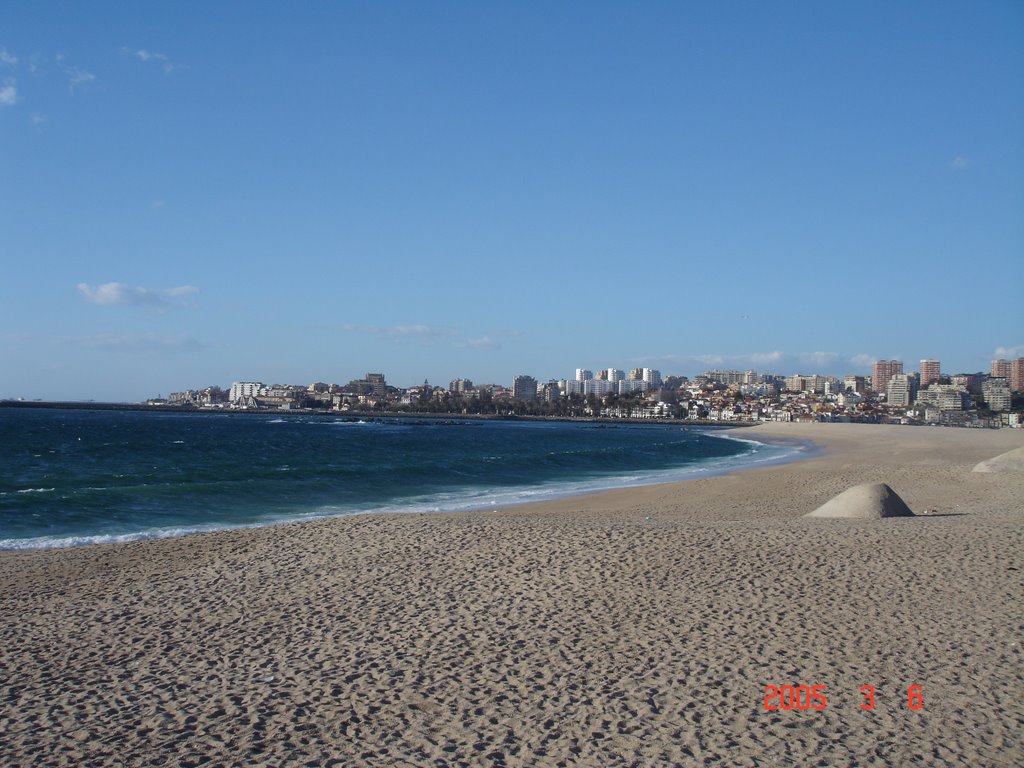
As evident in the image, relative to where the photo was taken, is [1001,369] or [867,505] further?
[1001,369]

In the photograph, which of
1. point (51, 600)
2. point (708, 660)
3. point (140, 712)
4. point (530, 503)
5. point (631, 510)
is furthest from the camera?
point (530, 503)

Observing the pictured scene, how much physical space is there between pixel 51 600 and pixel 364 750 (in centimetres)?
596

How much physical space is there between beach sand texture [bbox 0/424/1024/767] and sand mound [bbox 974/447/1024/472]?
1690 cm

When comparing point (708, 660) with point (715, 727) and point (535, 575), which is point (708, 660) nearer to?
point (715, 727)

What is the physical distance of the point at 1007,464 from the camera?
26.1 meters

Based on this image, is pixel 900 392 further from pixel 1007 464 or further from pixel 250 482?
pixel 250 482

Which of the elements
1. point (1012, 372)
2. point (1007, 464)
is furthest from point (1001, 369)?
point (1007, 464)

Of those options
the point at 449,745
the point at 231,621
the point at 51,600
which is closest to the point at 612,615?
the point at 449,745

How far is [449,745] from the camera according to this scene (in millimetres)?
4855

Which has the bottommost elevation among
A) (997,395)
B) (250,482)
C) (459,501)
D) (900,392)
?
(459,501)
